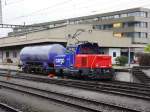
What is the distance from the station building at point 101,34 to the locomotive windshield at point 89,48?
1.79 metres

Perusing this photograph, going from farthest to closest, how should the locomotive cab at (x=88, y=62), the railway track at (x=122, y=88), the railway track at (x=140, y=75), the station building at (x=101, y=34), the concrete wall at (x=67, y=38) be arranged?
the station building at (x=101, y=34), the concrete wall at (x=67, y=38), the locomotive cab at (x=88, y=62), the railway track at (x=140, y=75), the railway track at (x=122, y=88)

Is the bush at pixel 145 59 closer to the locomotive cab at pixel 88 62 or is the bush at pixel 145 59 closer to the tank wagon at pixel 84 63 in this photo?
the tank wagon at pixel 84 63

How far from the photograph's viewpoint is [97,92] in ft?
66.1

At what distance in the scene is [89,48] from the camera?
Result: 29.7 metres

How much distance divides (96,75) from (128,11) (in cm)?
7580

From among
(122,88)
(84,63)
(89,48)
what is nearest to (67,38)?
(89,48)

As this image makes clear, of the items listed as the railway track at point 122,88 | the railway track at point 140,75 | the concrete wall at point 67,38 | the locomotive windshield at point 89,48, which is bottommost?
the railway track at point 122,88

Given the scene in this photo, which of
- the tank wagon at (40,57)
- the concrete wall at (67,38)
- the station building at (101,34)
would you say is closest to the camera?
the tank wagon at (40,57)

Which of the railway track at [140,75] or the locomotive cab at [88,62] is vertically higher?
the locomotive cab at [88,62]

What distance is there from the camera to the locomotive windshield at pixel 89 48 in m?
29.4

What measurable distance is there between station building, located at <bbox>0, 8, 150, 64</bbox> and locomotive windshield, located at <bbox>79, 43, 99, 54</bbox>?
1786 mm

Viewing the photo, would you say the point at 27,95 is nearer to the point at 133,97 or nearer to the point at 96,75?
the point at 133,97

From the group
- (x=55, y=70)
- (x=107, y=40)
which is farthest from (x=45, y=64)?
(x=107, y=40)

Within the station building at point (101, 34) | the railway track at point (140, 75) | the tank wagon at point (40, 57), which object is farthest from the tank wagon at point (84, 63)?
the station building at point (101, 34)
